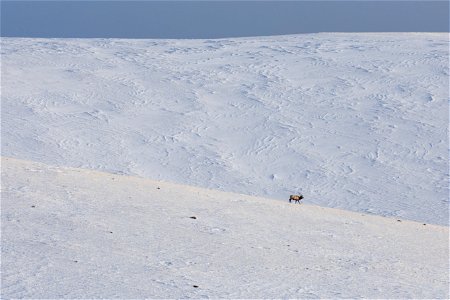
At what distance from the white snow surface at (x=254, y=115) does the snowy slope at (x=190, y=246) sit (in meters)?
5.22

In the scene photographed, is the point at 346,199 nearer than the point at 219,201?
No

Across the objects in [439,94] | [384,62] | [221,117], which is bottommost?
[221,117]

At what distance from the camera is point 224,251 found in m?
4.56

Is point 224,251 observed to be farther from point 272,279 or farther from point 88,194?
point 88,194

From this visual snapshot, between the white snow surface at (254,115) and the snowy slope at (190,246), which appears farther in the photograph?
the white snow surface at (254,115)

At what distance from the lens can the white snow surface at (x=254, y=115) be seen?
12.0 metres

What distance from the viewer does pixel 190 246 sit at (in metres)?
4.59

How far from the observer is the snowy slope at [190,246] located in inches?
153

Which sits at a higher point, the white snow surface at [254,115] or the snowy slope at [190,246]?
the white snow surface at [254,115]

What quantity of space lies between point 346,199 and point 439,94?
479 cm

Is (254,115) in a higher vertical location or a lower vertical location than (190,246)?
higher

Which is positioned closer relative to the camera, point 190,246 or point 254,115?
point 190,246

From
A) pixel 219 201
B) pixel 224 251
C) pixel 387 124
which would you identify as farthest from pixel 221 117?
pixel 224 251

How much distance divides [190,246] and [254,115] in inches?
396
